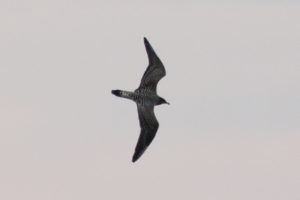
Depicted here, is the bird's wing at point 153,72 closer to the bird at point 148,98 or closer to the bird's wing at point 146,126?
the bird at point 148,98

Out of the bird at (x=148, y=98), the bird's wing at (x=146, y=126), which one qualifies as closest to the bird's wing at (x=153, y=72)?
the bird at (x=148, y=98)

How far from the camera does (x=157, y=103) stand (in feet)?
156

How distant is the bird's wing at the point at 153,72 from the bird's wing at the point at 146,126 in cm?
168

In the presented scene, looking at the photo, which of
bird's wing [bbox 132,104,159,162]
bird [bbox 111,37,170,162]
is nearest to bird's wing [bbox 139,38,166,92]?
bird [bbox 111,37,170,162]

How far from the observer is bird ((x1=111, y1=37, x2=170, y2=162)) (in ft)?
147

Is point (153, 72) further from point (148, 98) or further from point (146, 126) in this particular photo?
point (146, 126)

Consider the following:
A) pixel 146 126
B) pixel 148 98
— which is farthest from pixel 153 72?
pixel 146 126

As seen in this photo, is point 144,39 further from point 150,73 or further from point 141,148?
point 141,148

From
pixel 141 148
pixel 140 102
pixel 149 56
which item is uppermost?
pixel 149 56

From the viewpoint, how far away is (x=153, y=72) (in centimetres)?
4669

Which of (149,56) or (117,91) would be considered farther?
(149,56)

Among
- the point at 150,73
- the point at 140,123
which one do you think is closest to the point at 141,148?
the point at 140,123

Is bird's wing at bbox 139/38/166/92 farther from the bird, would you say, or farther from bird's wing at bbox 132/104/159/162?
bird's wing at bbox 132/104/159/162

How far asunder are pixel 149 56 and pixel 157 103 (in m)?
3.91
